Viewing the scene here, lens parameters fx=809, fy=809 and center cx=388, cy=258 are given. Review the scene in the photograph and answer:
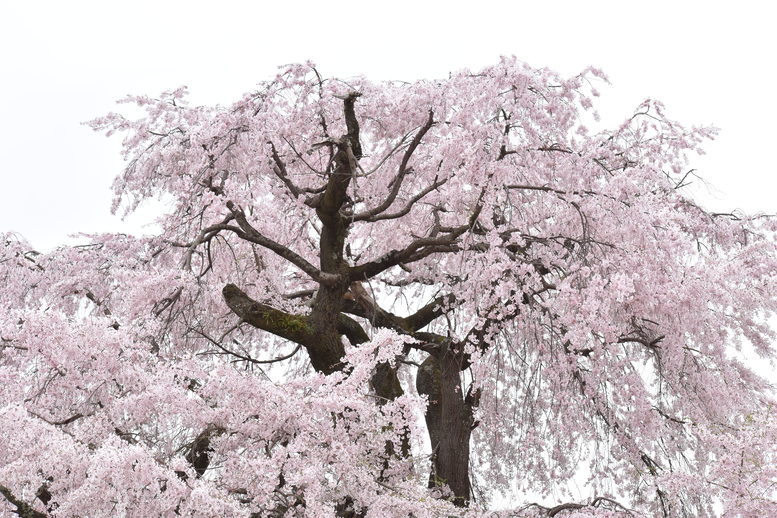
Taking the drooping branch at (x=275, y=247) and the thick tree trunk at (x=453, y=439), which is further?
the drooping branch at (x=275, y=247)

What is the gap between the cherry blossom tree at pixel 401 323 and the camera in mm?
5250

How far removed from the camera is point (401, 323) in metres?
8.70

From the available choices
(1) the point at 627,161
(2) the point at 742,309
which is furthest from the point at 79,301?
(2) the point at 742,309

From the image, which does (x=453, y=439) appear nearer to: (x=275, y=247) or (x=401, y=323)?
(x=401, y=323)

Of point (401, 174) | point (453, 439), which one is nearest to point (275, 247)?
point (401, 174)

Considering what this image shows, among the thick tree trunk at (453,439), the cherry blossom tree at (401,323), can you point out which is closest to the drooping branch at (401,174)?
the cherry blossom tree at (401,323)

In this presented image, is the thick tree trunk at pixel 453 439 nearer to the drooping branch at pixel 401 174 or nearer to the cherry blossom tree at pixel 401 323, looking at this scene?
the cherry blossom tree at pixel 401 323

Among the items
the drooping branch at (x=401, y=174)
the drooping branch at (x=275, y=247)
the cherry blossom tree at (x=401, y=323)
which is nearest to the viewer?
the cherry blossom tree at (x=401, y=323)

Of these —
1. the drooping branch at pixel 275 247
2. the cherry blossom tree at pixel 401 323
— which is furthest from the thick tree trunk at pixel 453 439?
the drooping branch at pixel 275 247

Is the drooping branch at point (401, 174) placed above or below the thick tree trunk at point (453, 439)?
above

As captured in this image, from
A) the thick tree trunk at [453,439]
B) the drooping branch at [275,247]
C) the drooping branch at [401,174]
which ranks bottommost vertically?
the thick tree trunk at [453,439]

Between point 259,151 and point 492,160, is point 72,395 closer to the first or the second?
point 259,151

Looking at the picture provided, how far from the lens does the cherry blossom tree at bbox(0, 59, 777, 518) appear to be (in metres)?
5.25

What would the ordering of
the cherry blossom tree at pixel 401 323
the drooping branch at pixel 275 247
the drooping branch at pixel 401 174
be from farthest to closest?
the drooping branch at pixel 275 247
the drooping branch at pixel 401 174
the cherry blossom tree at pixel 401 323
